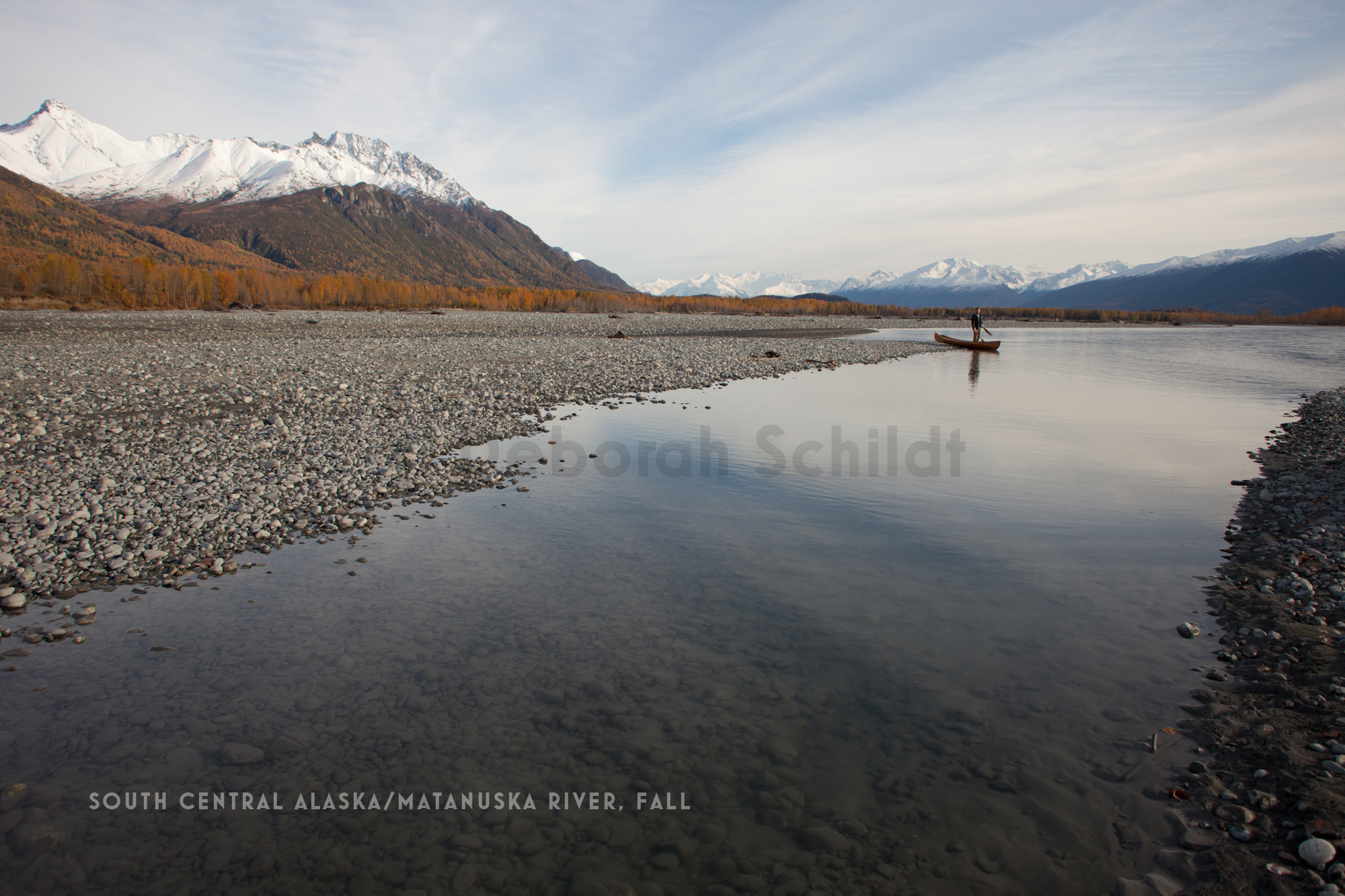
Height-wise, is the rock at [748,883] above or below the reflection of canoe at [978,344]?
below

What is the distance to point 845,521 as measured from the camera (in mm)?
11648

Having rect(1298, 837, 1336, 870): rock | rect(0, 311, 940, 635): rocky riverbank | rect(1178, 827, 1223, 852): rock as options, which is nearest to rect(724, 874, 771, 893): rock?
rect(1178, 827, 1223, 852): rock

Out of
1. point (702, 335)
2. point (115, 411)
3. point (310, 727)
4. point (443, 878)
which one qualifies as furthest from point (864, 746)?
point (702, 335)

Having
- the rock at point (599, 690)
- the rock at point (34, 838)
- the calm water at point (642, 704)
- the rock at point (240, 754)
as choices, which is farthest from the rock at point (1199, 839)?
the rock at point (34, 838)

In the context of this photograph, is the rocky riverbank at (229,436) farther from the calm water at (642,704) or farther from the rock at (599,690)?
the rock at (599,690)

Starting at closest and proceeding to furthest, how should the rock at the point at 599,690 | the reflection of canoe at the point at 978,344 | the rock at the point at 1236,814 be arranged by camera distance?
the rock at the point at 1236,814 < the rock at the point at 599,690 < the reflection of canoe at the point at 978,344

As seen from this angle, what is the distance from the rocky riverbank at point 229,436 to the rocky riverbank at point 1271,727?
434 inches

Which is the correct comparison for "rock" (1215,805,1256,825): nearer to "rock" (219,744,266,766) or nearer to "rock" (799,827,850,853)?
"rock" (799,827,850,853)

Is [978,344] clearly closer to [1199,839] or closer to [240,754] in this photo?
[1199,839]

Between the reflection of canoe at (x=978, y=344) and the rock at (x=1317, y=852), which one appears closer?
the rock at (x=1317, y=852)

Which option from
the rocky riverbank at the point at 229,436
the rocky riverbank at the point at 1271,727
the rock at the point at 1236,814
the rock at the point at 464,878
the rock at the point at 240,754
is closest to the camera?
the rock at the point at 464,878

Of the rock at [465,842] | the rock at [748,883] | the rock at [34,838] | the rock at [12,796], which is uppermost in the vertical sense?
the rock at [12,796]

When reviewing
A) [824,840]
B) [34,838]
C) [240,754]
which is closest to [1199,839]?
[824,840]

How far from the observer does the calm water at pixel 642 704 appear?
4.52 metres
